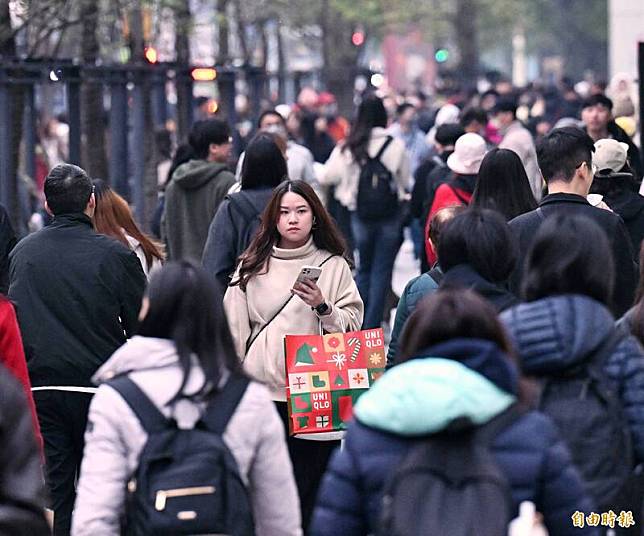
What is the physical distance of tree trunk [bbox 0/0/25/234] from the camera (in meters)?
13.1

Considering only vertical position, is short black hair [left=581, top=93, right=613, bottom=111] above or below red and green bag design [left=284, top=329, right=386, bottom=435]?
above

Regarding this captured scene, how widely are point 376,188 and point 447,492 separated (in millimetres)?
8857

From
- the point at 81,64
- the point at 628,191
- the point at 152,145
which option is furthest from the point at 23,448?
the point at 152,145

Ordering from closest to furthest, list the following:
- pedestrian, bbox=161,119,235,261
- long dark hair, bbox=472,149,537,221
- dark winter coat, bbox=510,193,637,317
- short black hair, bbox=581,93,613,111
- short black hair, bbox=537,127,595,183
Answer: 1. dark winter coat, bbox=510,193,637,317
2. short black hair, bbox=537,127,595,183
3. long dark hair, bbox=472,149,537,221
4. pedestrian, bbox=161,119,235,261
5. short black hair, bbox=581,93,613,111

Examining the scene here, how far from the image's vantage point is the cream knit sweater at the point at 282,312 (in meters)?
7.16

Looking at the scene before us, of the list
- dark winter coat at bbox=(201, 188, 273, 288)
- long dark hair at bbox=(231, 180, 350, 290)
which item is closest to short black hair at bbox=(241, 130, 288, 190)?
dark winter coat at bbox=(201, 188, 273, 288)

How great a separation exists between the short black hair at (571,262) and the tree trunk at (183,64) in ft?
45.6

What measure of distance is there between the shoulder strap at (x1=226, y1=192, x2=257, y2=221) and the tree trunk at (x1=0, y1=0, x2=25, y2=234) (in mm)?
4243

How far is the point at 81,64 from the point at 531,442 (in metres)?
10.8

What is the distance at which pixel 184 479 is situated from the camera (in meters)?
4.47

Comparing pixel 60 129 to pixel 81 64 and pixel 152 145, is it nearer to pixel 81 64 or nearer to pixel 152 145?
pixel 152 145

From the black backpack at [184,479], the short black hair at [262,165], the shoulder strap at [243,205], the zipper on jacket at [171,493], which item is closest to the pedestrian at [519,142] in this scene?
the short black hair at [262,165]

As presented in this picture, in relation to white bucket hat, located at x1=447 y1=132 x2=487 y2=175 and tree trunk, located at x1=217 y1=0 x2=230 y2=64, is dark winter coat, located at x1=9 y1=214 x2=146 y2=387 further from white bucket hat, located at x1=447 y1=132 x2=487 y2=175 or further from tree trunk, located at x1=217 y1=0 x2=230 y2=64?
tree trunk, located at x1=217 y1=0 x2=230 y2=64

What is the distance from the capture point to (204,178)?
10656 millimetres
